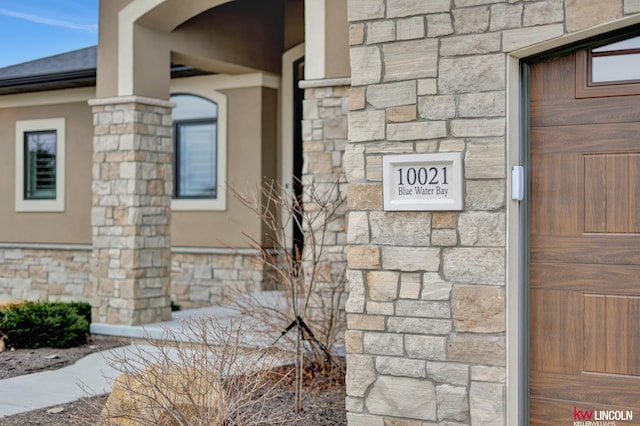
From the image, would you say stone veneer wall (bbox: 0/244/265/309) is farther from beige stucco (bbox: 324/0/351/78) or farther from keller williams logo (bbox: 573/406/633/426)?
keller williams logo (bbox: 573/406/633/426)

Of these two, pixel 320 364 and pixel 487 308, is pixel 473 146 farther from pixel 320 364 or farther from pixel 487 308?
pixel 320 364

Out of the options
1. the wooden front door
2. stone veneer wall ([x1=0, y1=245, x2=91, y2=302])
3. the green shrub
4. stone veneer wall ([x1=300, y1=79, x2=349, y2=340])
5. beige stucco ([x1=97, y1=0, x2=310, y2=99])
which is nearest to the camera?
the wooden front door

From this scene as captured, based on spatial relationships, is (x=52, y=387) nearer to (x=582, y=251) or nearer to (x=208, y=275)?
(x=582, y=251)

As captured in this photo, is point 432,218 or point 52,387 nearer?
point 432,218

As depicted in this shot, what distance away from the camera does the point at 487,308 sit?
4.55 metres

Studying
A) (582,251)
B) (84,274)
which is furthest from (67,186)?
(582,251)

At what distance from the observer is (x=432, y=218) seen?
186 inches

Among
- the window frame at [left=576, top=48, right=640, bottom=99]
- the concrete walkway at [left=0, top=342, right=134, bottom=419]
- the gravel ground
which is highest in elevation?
the window frame at [left=576, top=48, right=640, bottom=99]

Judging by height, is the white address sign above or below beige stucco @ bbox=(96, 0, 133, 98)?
below

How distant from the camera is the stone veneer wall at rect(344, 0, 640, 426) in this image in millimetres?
4531

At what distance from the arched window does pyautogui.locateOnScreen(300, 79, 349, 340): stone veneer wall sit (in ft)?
15.1

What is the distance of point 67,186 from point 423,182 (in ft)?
35.1

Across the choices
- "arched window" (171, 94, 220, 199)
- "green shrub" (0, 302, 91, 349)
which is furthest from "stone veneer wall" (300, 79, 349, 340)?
"arched window" (171, 94, 220, 199)

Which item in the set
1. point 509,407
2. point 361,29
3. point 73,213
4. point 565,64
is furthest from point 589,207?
point 73,213
